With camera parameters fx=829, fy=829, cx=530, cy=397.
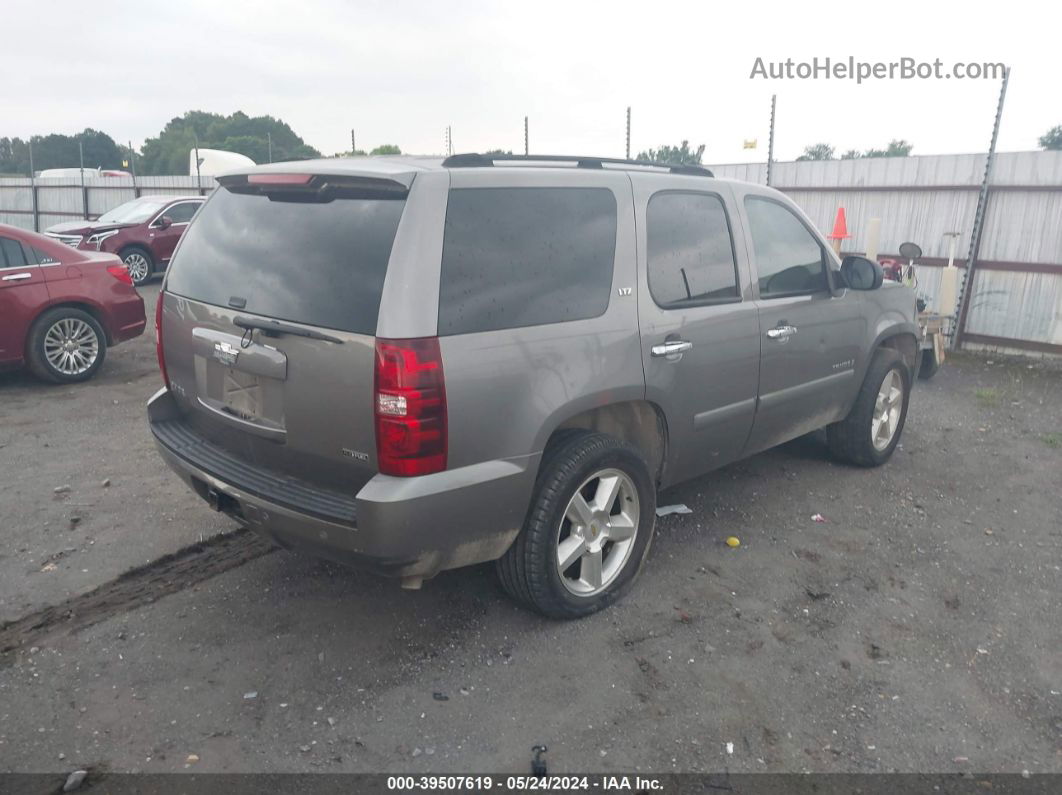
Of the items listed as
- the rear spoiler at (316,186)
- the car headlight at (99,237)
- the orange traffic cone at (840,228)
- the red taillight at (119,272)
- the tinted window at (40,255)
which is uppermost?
the rear spoiler at (316,186)

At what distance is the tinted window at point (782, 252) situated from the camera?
4.53m

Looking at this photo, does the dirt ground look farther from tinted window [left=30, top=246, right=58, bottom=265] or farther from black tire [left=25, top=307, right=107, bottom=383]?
tinted window [left=30, top=246, right=58, bottom=265]

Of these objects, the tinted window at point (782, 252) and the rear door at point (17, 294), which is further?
the rear door at point (17, 294)

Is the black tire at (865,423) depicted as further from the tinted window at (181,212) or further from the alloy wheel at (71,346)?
the tinted window at (181,212)

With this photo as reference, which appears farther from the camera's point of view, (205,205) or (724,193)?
(724,193)

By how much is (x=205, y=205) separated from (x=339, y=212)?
40.9 inches

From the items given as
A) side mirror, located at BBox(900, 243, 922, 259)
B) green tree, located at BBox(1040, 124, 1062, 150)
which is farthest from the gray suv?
green tree, located at BBox(1040, 124, 1062, 150)

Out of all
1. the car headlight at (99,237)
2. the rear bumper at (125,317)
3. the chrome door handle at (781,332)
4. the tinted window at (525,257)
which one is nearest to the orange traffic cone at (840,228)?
the chrome door handle at (781,332)

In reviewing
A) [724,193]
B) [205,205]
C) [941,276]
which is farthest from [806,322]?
[941,276]

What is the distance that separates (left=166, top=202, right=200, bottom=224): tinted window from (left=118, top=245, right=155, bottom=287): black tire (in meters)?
0.87

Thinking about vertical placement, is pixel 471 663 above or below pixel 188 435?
below

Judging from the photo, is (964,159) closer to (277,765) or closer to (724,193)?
(724,193)

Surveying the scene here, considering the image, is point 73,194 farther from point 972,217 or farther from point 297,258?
point 297,258

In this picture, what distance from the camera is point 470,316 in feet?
10.1
